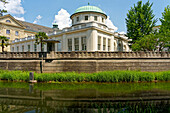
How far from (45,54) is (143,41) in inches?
677

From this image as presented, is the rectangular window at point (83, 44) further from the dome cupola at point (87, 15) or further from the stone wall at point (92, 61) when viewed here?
the stone wall at point (92, 61)

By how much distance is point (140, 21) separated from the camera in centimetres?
2714

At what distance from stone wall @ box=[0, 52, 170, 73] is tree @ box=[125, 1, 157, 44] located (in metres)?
10.4

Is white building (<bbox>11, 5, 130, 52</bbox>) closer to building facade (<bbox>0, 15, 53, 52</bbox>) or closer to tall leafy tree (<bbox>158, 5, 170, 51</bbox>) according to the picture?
tall leafy tree (<bbox>158, 5, 170, 51</bbox>)

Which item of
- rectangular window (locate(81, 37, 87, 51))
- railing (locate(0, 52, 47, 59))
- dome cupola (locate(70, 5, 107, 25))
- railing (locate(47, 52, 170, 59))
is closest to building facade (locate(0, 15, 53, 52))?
dome cupola (locate(70, 5, 107, 25))

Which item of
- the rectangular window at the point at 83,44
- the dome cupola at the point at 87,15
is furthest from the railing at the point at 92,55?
the dome cupola at the point at 87,15

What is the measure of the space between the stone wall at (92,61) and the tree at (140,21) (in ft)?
34.0

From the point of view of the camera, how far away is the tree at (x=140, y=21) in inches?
1041

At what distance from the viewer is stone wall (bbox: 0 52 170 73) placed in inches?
633

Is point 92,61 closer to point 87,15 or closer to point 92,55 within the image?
point 92,55

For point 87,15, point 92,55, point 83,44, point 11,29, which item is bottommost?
point 92,55

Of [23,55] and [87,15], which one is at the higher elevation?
[87,15]

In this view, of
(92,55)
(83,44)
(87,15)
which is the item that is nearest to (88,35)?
(83,44)

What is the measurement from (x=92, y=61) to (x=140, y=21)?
18332 mm
